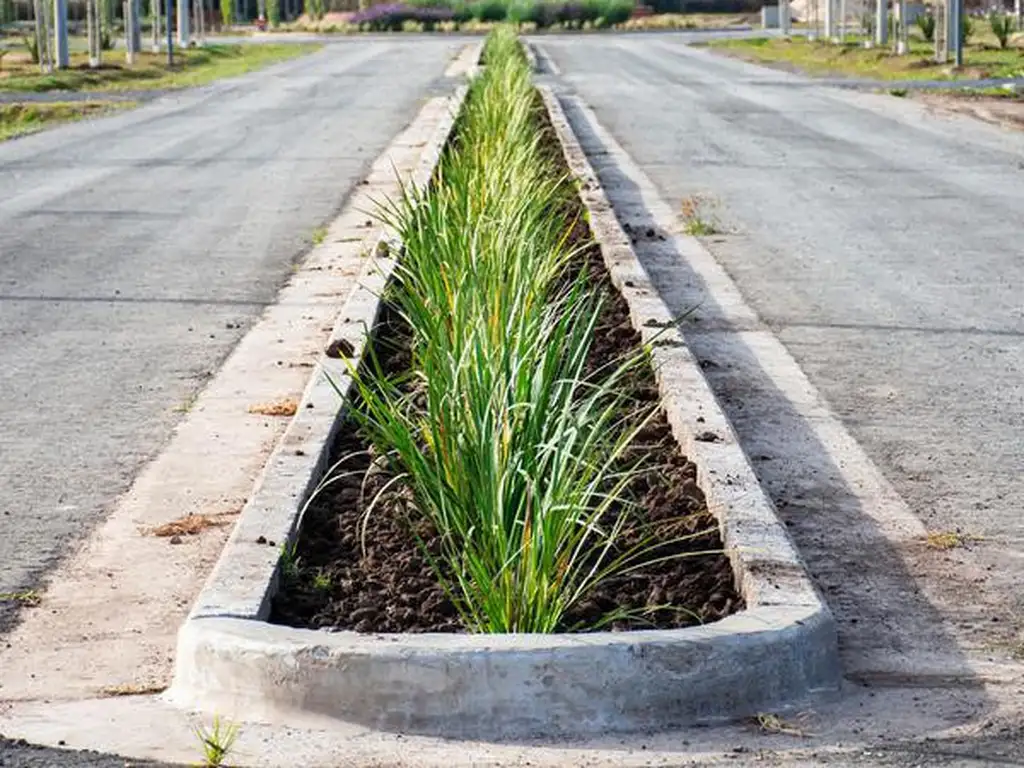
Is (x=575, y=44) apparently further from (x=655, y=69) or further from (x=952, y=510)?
(x=952, y=510)

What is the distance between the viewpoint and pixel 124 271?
12641 millimetres

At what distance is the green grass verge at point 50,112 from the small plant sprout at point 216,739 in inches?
946

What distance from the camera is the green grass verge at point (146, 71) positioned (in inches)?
1499

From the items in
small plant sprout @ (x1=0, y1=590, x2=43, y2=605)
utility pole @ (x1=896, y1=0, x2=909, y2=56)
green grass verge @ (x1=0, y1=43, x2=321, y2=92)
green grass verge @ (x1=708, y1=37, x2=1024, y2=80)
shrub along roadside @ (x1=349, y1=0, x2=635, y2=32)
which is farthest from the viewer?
shrub along roadside @ (x1=349, y1=0, x2=635, y2=32)

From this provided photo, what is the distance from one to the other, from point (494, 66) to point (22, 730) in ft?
65.8

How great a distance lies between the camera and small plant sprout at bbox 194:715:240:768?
4.41m

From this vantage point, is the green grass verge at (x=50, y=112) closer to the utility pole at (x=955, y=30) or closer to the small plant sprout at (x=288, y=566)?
the utility pole at (x=955, y=30)


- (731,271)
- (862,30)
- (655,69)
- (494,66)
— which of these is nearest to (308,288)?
(731,271)

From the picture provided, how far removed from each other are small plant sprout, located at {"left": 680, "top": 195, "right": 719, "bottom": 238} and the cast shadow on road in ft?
11.9

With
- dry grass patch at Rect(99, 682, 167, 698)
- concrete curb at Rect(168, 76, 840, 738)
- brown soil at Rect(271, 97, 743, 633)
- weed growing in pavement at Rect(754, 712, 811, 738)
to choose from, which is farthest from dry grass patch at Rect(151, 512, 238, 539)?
weed growing in pavement at Rect(754, 712, 811, 738)

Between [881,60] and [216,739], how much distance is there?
136 ft

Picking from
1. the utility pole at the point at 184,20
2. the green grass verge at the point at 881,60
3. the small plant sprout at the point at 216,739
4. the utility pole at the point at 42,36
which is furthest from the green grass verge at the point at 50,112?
the utility pole at the point at 184,20

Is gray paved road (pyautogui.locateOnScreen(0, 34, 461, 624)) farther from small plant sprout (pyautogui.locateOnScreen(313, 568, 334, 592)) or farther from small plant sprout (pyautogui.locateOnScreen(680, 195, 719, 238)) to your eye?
small plant sprout (pyautogui.locateOnScreen(680, 195, 719, 238))

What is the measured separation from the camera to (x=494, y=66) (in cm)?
2433
